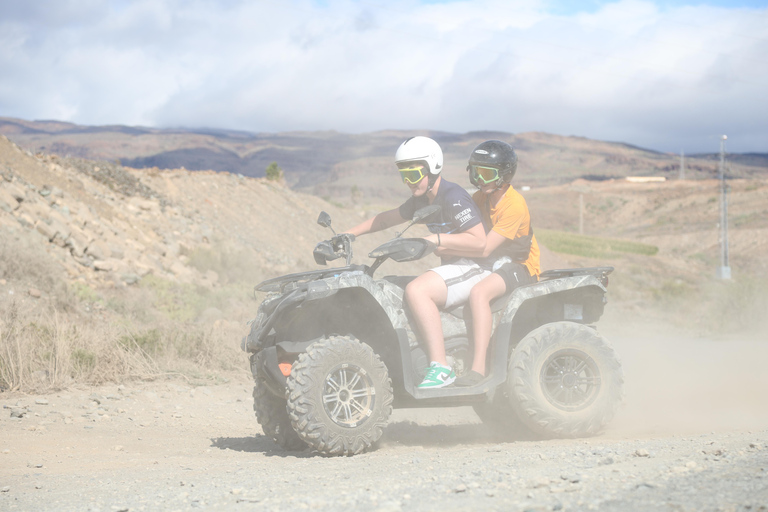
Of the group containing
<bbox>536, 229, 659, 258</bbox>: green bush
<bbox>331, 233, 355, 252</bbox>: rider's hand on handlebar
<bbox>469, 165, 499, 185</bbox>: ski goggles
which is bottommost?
<bbox>536, 229, 659, 258</bbox>: green bush

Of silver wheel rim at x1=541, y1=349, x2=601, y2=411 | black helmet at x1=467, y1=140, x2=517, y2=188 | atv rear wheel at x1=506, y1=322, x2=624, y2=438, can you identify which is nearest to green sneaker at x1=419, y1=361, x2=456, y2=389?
atv rear wheel at x1=506, y1=322, x2=624, y2=438

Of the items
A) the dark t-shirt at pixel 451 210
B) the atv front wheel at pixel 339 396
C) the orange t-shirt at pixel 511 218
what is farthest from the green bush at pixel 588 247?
the atv front wheel at pixel 339 396

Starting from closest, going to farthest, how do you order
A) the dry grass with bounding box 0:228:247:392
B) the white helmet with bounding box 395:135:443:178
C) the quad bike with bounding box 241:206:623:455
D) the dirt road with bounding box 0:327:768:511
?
the dirt road with bounding box 0:327:768:511 < the quad bike with bounding box 241:206:623:455 < the white helmet with bounding box 395:135:443:178 < the dry grass with bounding box 0:228:247:392

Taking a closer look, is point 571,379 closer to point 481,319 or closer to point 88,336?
point 481,319

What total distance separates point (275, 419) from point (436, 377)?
4.91 feet

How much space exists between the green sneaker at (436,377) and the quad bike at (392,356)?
58 mm

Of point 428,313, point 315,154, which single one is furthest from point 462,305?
point 315,154

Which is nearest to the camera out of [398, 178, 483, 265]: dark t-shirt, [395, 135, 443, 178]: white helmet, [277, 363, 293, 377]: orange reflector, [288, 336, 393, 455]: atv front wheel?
[288, 336, 393, 455]: atv front wheel

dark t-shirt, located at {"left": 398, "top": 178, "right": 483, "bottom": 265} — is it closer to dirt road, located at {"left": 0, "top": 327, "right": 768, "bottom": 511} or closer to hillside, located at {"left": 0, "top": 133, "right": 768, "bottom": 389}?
dirt road, located at {"left": 0, "top": 327, "right": 768, "bottom": 511}

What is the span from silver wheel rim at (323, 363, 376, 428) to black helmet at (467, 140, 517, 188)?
6.68 ft

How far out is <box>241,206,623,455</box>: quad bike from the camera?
5375mm

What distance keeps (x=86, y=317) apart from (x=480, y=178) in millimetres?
10438

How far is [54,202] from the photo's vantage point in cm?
1911

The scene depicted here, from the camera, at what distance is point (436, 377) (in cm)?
566
